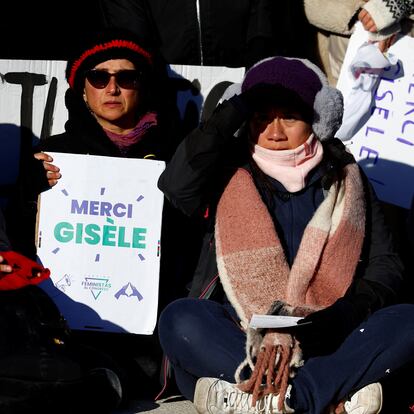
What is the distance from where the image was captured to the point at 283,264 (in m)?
4.84

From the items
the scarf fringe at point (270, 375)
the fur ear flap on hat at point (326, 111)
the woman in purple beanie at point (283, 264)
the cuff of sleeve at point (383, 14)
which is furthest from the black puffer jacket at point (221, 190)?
the cuff of sleeve at point (383, 14)

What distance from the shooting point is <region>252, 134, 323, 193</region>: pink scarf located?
4.92 meters

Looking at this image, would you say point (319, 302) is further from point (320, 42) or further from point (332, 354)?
point (320, 42)

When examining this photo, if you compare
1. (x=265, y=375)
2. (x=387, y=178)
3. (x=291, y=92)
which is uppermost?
(x=291, y=92)

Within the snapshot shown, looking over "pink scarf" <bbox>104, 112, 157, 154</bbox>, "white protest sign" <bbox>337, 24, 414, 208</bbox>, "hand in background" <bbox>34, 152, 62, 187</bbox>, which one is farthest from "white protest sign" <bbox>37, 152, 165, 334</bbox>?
"white protest sign" <bbox>337, 24, 414, 208</bbox>

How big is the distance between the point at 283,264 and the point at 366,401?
2.00 ft

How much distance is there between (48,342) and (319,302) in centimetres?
106

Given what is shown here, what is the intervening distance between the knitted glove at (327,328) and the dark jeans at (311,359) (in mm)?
31

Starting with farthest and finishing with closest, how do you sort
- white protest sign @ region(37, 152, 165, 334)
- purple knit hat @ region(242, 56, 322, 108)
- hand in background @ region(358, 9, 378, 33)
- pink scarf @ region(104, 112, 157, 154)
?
hand in background @ region(358, 9, 378, 33) → pink scarf @ region(104, 112, 157, 154) → white protest sign @ region(37, 152, 165, 334) → purple knit hat @ region(242, 56, 322, 108)

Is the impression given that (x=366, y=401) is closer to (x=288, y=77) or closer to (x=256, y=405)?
(x=256, y=405)

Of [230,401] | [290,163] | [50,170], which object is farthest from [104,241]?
[230,401]

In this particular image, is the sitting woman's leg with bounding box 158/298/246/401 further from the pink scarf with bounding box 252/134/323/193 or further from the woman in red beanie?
the pink scarf with bounding box 252/134/323/193

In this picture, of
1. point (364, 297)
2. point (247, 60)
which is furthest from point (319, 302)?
point (247, 60)

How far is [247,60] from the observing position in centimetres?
597
